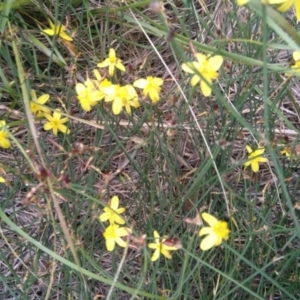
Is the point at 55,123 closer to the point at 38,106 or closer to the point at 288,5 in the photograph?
the point at 38,106

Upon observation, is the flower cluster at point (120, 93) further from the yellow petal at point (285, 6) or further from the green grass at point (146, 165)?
the yellow petal at point (285, 6)

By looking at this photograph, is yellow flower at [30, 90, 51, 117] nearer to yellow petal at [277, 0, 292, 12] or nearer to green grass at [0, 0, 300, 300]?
green grass at [0, 0, 300, 300]

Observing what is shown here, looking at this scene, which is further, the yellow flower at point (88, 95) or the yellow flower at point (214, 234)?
A: the yellow flower at point (88, 95)

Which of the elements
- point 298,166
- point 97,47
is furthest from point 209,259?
point 97,47

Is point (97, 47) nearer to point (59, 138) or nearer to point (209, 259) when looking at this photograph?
point (59, 138)

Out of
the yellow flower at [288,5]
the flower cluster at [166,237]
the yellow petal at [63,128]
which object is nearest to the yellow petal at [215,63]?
the yellow flower at [288,5]

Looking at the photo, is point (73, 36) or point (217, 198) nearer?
point (217, 198)

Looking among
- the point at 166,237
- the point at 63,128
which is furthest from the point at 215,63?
the point at 63,128
